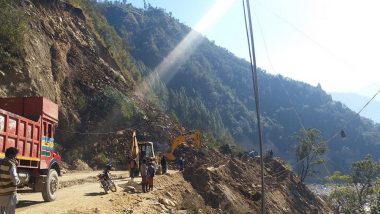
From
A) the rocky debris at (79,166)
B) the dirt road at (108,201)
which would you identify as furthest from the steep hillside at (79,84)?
the dirt road at (108,201)

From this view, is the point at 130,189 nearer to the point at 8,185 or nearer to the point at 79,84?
the point at 8,185

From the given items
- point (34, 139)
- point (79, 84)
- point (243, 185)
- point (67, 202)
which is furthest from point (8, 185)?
point (79, 84)

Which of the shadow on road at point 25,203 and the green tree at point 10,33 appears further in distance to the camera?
the green tree at point 10,33

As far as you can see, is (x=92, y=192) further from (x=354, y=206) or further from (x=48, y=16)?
(x=354, y=206)

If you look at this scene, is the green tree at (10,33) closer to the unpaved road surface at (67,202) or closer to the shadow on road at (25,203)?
the unpaved road surface at (67,202)

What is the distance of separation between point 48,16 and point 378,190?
43.6 meters

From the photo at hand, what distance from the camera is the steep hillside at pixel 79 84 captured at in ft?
122

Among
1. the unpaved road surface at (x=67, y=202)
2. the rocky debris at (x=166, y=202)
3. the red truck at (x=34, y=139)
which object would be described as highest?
the red truck at (x=34, y=139)

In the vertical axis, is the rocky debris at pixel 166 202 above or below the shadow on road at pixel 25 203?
below

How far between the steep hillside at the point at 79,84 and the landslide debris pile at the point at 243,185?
660 centimetres

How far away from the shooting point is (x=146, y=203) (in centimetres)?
1869

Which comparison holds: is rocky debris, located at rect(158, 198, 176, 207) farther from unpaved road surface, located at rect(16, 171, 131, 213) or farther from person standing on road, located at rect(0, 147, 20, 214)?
person standing on road, located at rect(0, 147, 20, 214)

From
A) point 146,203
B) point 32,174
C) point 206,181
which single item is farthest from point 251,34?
point 206,181

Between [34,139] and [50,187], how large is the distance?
6.37ft
